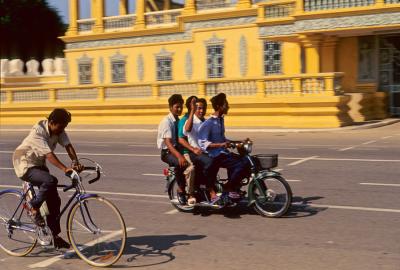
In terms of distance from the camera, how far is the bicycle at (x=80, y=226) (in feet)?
19.7

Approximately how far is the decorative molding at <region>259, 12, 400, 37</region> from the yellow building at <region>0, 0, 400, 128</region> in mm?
38

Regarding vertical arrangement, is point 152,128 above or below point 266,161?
below

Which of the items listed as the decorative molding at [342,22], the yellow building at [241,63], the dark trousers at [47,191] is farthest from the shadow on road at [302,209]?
the decorative molding at [342,22]

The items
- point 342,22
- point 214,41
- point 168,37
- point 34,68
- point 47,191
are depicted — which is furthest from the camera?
point 34,68

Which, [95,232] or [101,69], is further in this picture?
[101,69]

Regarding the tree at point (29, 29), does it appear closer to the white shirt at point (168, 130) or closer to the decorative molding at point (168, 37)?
the decorative molding at point (168, 37)

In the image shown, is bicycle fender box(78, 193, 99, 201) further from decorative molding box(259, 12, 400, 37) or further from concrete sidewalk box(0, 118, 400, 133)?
decorative molding box(259, 12, 400, 37)

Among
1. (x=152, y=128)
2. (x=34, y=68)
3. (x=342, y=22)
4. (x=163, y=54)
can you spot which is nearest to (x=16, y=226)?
(x=152, y=128)

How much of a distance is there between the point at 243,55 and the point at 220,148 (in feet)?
72.7

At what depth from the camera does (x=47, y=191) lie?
6.26m

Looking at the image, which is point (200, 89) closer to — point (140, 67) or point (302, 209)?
point (140, 67)

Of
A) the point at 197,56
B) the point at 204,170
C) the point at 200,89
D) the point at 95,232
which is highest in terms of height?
the point at 197,56

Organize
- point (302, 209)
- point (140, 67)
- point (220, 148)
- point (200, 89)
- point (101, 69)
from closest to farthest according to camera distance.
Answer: point (220, 148) → point (302, 209) → point (200, 89) → point (140, 67) → point (101, 69)

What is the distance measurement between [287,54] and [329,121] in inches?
298
